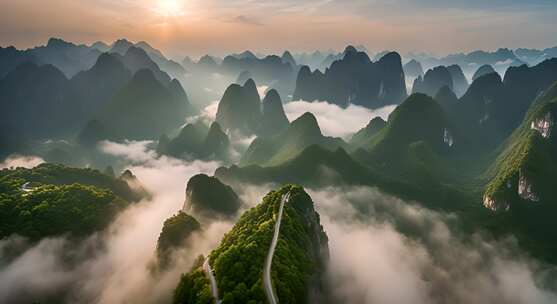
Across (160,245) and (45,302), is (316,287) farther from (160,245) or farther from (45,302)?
(45,302)

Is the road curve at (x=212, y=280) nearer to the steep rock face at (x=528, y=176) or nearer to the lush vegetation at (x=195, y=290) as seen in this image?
the lush vegetation at (x=195, y=290)

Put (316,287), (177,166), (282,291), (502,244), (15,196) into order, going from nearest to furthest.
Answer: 1. (282,291)
2. (316,287)
3. (15,196)
4. (502,244)
5. (177,166)

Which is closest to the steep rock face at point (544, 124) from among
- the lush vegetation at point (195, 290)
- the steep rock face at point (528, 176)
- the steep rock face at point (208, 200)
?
the steep rock face at point (528, 176)

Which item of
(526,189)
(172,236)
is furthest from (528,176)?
(172,236)

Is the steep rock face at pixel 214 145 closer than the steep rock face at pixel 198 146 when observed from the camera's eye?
No

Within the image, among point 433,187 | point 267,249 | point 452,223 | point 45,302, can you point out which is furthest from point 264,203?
point 433,187

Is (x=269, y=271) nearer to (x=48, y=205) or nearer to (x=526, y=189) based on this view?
(x=48, y=205)

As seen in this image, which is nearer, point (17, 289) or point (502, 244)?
point (17, 289)
